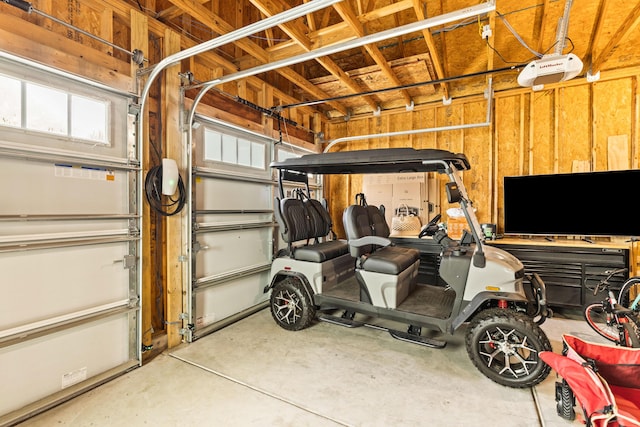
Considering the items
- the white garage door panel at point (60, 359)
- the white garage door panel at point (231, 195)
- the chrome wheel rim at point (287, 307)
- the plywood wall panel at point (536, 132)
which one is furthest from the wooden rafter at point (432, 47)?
the white garage door panel at point (60, 359)

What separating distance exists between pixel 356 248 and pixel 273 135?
241cm

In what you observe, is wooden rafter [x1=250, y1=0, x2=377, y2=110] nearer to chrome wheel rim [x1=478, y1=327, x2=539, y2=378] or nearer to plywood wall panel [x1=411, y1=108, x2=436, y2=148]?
plywood wall panel [x1=411, y1=108, x2=436, y2=148]

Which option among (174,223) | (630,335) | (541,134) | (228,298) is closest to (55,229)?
(174,223)

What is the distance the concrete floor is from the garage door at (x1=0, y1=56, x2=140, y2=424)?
271mm

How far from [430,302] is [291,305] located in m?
1.60

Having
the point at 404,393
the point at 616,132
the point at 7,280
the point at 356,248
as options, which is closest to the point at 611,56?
the point at 616,132

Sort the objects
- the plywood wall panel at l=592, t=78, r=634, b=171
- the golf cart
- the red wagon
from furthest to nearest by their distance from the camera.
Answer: the plywood wall panel at l=592, t=78, r=634, b=171 → the golf cart → the red wagon

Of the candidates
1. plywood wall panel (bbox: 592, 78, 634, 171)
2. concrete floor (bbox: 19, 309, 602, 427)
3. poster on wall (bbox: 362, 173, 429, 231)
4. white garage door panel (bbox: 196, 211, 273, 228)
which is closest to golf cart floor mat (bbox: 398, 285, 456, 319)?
concrete floor (bbox: 19, 309, 602, 427)

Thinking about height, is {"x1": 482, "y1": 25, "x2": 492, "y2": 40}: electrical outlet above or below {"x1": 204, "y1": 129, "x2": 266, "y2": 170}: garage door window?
above

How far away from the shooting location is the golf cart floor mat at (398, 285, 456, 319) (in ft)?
9.29

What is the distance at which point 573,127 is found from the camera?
425 cm

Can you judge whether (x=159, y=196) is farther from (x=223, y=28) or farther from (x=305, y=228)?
(x=223, y=28)

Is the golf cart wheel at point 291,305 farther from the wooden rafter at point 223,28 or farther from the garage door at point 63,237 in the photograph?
the wooden rafter at point 223,28

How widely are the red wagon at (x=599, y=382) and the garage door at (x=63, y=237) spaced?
337 centimetres
